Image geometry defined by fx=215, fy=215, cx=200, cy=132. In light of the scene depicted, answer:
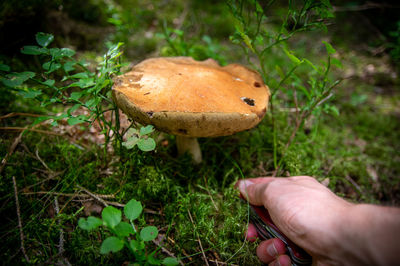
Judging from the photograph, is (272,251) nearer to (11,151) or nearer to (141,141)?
(141,141)

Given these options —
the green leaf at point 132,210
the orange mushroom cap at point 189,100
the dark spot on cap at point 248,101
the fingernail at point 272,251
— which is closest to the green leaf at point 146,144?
the orange mushroom cap at point 189,100

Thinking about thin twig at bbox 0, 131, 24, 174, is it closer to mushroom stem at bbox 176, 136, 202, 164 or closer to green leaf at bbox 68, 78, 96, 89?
green leaf at bbox 68, 78, 96, 89

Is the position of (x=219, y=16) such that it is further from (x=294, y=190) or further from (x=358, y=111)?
(x=294, y=190)

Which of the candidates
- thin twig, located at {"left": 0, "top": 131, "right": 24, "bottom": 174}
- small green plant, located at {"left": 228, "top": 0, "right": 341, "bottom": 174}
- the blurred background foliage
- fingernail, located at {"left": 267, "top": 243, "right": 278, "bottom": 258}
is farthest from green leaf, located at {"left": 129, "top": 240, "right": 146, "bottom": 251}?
small green plant, located at {"left": 228, "top": 0, "right": 341, "bottom": 174}

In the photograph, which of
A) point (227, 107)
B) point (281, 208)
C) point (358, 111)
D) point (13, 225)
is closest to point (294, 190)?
point (281, 208)

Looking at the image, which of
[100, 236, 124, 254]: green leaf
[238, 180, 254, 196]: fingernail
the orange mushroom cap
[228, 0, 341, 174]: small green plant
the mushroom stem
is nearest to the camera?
[100, 236, 124, 254]: green leaf

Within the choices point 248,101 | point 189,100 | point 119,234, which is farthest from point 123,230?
point 248,101
